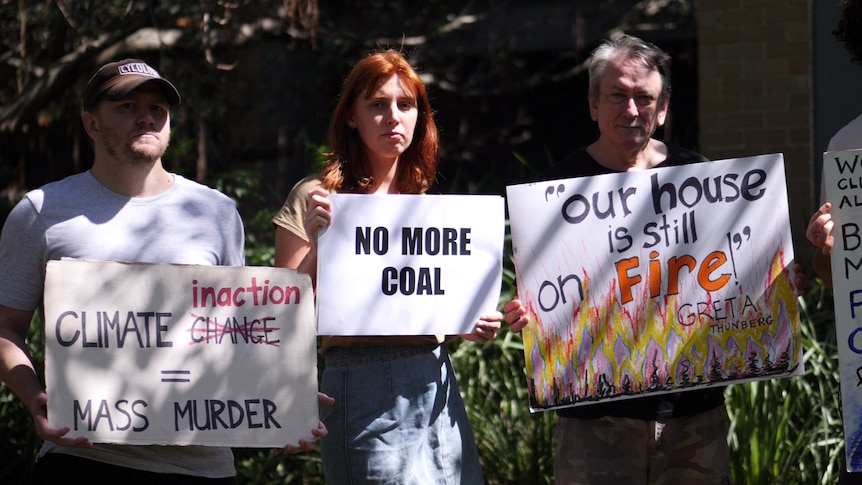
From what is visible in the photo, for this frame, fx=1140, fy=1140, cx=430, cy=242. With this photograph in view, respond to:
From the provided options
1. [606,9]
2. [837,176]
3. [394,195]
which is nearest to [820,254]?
[837,176]

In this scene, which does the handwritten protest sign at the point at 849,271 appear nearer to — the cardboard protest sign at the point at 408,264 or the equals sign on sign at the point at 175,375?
the cardboard protest sign at the point at 408,264

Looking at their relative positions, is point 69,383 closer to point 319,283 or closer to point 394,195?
point 319,283

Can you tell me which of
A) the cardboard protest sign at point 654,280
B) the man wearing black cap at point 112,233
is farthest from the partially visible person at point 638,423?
the man wearing black cap at point 112,233

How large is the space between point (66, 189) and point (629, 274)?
1.70 metres

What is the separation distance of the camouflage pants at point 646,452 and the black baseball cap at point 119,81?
5.53 ft

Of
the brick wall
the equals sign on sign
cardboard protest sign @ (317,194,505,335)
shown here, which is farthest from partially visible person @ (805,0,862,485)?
the brick wall

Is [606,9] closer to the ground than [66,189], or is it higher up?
higher up

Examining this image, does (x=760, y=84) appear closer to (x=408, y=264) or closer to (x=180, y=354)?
(x=408, y=264)

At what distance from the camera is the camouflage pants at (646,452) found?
358 centimetres

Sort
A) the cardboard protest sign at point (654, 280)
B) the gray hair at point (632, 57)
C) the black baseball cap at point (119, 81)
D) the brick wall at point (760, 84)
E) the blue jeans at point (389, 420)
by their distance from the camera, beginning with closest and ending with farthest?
1. the black baseball cap at point (119, 81)
2. the blue jeans at point (389, 420)
3. the cardboard protest sign at point (654, 280)
4. the gray hair at point (632, 57)
5. the brick wall at point (760, 84)

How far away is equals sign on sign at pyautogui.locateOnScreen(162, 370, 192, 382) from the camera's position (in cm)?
327

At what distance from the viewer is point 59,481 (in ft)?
10.3

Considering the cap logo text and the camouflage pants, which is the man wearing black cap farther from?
the camouflage pants

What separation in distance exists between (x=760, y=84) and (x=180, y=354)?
4.92 metres
